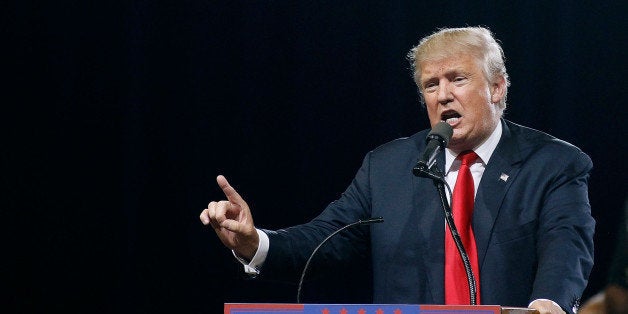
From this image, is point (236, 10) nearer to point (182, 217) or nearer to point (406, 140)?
point (182, 217)

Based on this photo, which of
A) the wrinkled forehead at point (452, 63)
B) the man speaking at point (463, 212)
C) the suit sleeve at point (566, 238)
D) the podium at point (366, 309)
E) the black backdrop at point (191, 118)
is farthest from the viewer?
the black backdrop at point (191, 118)

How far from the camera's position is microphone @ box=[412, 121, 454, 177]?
203cm

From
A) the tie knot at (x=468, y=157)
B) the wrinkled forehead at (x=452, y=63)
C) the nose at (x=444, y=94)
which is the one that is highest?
the wrinkled forehead at (x=452, y=63)

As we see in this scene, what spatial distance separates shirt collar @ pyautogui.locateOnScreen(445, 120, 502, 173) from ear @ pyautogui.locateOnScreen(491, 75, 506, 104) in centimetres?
9


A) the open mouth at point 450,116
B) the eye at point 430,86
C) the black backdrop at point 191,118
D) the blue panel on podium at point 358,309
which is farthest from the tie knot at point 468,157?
the black backdrop at point 191,118

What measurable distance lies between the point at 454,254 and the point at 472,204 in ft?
0.53

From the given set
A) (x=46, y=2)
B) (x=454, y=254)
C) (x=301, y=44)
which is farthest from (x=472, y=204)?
(x=46, y=2)

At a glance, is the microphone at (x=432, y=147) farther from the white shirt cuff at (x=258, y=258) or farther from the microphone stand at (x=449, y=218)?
the white shirt cuff at (x=258, y=258)

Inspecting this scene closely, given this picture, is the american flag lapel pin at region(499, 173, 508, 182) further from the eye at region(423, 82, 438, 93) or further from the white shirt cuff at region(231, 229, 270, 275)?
the white shirt cuff at region(231, 229, 270, 275)

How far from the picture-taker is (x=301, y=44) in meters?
4.04

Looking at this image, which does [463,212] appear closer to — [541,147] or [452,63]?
[541,147]

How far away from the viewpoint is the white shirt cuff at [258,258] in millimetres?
2344

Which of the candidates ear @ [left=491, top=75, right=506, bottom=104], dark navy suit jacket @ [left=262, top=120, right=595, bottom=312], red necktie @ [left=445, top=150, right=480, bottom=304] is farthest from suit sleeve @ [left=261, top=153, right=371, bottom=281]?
ear @ [left=491, top=75, right=506, bottom=104]

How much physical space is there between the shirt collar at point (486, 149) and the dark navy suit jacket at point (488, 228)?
23mm
